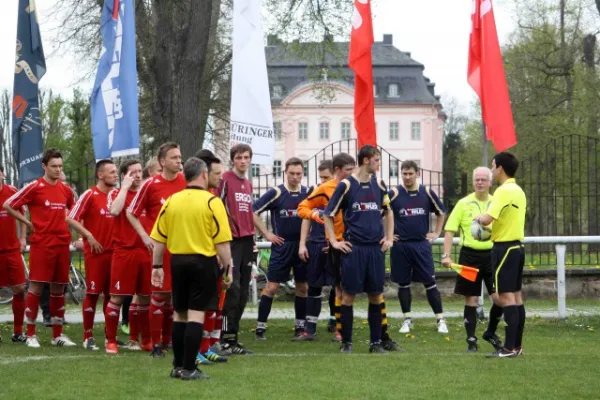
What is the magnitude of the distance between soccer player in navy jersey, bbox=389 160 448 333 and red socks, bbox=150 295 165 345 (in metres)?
3.96

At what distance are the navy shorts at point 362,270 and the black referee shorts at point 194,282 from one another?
2353 millimetres

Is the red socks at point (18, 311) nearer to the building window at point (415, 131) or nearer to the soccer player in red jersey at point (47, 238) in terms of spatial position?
the soccer player in red jersey at point (47, 238)

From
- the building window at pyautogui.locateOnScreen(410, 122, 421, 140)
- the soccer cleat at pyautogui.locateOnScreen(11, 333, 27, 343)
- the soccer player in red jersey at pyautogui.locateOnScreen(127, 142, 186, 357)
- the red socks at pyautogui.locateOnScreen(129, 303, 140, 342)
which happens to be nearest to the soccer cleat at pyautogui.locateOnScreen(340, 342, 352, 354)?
the soccer player in red jersey at pyautogui.locateOnScreen(127, 142, 186, 357)

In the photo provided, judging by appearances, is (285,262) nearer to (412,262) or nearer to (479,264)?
(412,262)

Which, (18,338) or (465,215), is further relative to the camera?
(18,338)

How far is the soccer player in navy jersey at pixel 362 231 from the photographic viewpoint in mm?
11109

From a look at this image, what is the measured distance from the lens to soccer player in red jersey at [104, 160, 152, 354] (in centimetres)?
1136

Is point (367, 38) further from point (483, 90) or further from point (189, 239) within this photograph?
point (189, 239)

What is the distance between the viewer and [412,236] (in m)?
13.9

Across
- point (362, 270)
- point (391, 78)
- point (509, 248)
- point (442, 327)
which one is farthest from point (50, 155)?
point (391, 78)

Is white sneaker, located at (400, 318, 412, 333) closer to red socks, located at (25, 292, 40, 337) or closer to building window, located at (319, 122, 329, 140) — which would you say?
red socks, located at (25, 292, 40, 337)

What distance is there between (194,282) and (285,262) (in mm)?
4388

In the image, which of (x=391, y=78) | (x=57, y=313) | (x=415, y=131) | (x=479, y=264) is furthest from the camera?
(x=391, y=78)

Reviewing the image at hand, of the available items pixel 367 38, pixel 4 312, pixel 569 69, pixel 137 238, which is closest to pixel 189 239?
pixel 137 238
